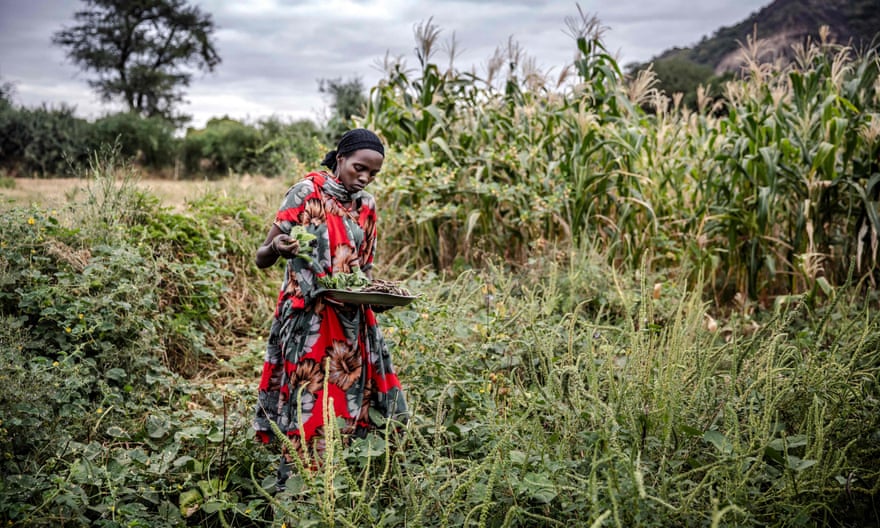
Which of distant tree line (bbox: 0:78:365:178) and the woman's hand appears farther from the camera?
distant tree line (bbox: 0:78:365:178)

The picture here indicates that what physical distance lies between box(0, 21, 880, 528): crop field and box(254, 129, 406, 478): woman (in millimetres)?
195

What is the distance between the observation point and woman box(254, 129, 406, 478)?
223cm

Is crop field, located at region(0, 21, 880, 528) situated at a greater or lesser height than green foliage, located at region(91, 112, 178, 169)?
lesser

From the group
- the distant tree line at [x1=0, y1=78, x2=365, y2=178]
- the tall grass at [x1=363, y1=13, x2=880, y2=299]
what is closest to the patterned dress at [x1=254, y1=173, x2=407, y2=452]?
the tall grass at [x1=363, y1=13, x2=880, y2=299]

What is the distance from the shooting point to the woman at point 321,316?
223 centimetres

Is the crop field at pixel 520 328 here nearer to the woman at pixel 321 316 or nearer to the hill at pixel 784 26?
the woman at pixel 321 316

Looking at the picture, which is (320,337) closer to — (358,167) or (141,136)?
(358,167)

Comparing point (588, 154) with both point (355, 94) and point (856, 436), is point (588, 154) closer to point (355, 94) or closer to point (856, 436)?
point (856, 436)

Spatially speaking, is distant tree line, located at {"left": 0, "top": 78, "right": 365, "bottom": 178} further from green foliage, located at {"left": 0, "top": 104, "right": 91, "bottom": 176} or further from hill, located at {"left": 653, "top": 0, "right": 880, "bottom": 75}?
hill, located at {"left": 653, "top": 0, "right": 880, "bottom": 75}

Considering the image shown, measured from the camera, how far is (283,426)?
2.28 metres

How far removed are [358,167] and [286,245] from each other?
415 mm

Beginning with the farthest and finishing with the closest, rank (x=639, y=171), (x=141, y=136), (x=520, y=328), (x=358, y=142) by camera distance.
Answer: (x=141, y=136), (x=639, y=171), (x=520, y=328), (x=358, y=142)

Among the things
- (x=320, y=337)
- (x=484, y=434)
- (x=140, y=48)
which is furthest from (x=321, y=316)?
(x=140, y=48)

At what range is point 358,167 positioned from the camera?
2.26 meters
